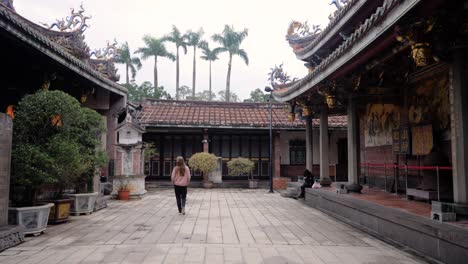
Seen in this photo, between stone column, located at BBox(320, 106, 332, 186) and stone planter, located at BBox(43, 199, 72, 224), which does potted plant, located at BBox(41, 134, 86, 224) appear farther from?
stone column, located at BBox(320, 106, 332, 186)

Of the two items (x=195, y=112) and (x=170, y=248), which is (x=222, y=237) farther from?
(x=195, y=112)

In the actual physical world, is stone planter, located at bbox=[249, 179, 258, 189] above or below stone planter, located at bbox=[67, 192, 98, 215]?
below

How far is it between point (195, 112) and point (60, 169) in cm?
1242

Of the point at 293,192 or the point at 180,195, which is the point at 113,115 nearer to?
the point at 180,195

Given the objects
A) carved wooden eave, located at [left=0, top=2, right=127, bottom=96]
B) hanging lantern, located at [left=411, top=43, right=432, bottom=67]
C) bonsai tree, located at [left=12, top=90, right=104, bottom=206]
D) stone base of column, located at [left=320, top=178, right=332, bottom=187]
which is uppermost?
carved wooden eave, located at [left=0, top=2, right=127, bottom=96]

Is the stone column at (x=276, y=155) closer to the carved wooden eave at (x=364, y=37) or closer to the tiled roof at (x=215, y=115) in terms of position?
the tiled roof at (x=215, y=115)

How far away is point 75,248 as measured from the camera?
4.95m

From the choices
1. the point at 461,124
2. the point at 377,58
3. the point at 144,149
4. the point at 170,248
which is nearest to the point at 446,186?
the point at 461,124

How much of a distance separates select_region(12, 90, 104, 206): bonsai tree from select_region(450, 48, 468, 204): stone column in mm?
6267

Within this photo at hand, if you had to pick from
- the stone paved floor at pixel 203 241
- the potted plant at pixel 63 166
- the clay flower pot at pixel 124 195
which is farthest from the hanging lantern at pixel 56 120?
the clay flower pot at pixel 124 195

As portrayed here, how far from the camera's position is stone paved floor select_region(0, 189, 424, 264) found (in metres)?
4.47

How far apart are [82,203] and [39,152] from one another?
103 inches

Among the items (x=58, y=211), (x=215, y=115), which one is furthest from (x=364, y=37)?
(x=215, y=115)

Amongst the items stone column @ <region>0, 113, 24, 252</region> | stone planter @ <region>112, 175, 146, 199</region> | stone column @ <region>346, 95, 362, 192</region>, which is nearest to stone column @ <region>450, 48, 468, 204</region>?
stone column @ <region>346, 95, 362, 192</region>
